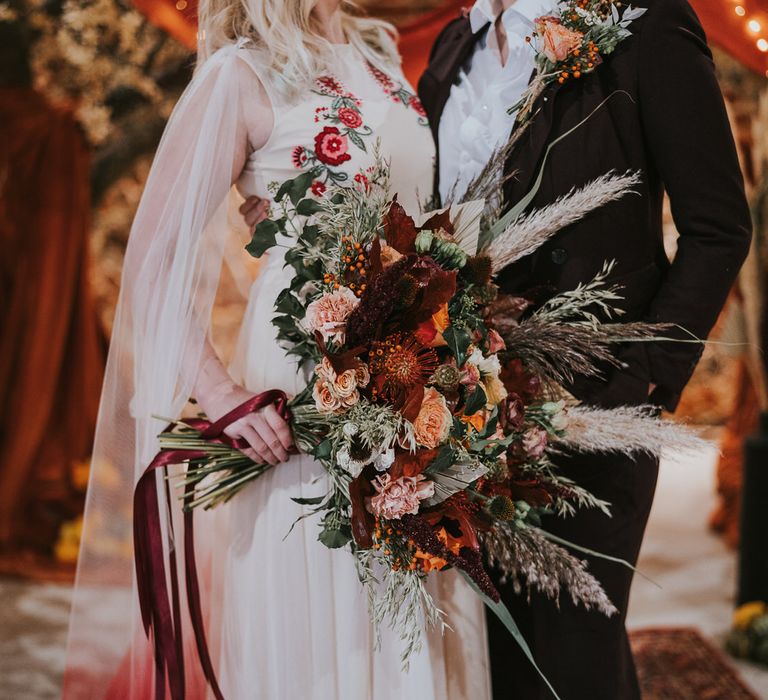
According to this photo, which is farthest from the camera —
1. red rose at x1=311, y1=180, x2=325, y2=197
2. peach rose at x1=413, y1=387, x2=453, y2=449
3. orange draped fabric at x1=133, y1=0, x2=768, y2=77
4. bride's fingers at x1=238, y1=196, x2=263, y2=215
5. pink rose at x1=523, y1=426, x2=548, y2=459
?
orange draped fabric at x1=133, y1=0, x2=768, y2=77

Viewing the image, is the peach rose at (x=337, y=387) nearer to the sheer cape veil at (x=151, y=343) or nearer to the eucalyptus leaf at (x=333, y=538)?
the eucalyptus leaf at (x=333, y=538)

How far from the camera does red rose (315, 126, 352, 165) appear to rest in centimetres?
164

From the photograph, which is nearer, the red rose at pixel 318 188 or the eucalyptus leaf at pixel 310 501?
the eucalyptus leaf at pixel 310 501

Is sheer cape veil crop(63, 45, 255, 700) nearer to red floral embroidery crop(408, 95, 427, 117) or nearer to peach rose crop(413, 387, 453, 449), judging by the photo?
red floral embroidery crop(408, 95, 427, 117)

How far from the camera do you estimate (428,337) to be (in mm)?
1363

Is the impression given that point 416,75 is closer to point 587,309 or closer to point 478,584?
point 587,309

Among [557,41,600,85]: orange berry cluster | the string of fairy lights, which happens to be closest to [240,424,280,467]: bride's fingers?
[557,41,600,85]: orange berry cluster

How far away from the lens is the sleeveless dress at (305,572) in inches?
61.9

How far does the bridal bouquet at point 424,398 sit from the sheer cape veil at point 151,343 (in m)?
0.13

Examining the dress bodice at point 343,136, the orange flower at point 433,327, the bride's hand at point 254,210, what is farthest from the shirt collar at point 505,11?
the orange flower at point 433,327

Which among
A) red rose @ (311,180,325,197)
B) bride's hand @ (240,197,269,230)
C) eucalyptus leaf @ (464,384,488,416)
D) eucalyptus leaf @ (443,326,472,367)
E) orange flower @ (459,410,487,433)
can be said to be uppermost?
bride's hand @ (240,197,269,230)

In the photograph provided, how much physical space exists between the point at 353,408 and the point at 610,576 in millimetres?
775

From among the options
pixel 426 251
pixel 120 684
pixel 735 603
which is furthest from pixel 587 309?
pixel 735 603

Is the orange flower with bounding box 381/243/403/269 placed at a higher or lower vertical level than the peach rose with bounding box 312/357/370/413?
higher
